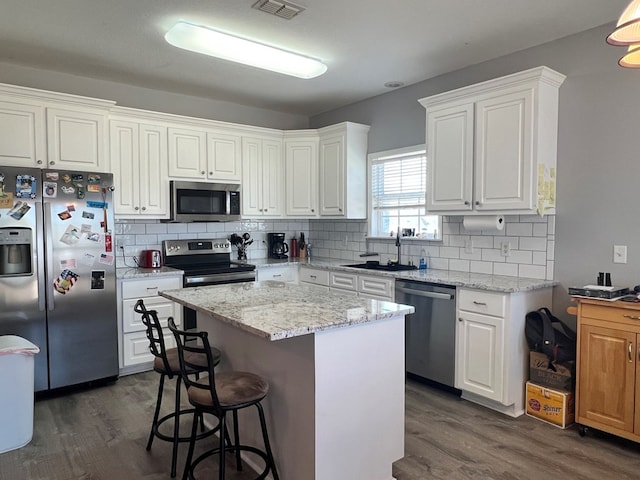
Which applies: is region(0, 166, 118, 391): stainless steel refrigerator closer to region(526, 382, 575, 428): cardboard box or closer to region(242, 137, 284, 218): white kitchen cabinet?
region(242, 137, 284, 218): white kitchen cabinet

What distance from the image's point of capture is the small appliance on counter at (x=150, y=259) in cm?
427

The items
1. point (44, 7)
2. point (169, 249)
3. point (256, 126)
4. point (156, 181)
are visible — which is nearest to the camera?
point (44, 7)

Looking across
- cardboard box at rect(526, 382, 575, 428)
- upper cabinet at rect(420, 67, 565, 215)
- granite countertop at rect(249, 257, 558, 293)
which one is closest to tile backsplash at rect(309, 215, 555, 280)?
granite countertop at rect(249, 257, 558, 293)

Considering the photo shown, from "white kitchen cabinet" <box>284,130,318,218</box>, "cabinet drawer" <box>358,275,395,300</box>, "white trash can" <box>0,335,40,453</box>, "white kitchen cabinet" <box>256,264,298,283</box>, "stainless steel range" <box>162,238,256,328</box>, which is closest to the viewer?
"white trash can" <box>0,335,40,453</box>

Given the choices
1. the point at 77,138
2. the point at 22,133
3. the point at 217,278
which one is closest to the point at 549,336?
the point at 217,278

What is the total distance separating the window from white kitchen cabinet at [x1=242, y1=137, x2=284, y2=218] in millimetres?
1059

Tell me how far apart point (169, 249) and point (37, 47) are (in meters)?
2.05

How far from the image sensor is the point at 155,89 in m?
4.45

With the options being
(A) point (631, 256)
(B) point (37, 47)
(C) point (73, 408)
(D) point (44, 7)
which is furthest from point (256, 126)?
(A) point (631, 256)

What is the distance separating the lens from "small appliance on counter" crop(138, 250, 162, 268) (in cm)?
427

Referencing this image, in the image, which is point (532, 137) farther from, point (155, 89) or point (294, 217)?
point (155, 89)

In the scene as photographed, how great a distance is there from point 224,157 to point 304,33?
184cm

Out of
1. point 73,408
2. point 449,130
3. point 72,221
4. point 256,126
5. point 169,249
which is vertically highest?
point 256,126

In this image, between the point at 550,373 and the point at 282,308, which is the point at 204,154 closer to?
the point at 282,308
